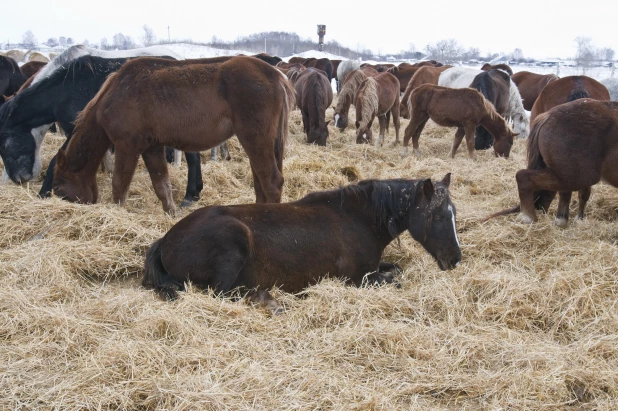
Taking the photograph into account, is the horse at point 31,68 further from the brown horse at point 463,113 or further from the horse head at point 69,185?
the brown horse at point 463,113

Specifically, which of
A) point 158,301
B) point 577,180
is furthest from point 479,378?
point 577,180

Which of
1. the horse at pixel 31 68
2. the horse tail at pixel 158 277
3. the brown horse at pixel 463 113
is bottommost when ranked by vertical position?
the horse tail at pixel 158 277

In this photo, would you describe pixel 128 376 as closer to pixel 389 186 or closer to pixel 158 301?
pixel 158 301

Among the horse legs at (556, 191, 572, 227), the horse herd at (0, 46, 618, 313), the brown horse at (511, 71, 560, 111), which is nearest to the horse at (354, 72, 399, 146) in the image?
the horse herd at (0, 46, 618, 313)

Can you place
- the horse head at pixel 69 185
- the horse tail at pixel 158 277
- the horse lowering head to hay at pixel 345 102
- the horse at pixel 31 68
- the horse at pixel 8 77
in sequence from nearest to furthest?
the horse tail at pixel 158 277
the horse head at pixel 69 185
the horse at pixel 8 77
the horse at pixel 31 68
the horse lowering head to hay at pixel 345 102

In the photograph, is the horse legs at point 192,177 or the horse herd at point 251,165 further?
the horse legs at point 192,177

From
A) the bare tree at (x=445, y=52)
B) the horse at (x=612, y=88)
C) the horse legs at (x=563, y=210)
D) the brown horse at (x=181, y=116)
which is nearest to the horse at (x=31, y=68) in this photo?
the brown horse at (x=181, y=116)

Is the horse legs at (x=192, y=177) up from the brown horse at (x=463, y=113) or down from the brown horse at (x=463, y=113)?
down

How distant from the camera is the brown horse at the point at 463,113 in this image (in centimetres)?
945

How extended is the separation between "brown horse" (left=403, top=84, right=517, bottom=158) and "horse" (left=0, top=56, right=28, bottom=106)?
8.62 meters

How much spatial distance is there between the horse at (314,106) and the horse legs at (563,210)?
6.12 metres

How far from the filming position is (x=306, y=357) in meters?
2.82

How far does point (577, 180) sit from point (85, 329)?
4.67 metres

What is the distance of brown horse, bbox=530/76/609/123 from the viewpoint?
8562 millimetres
